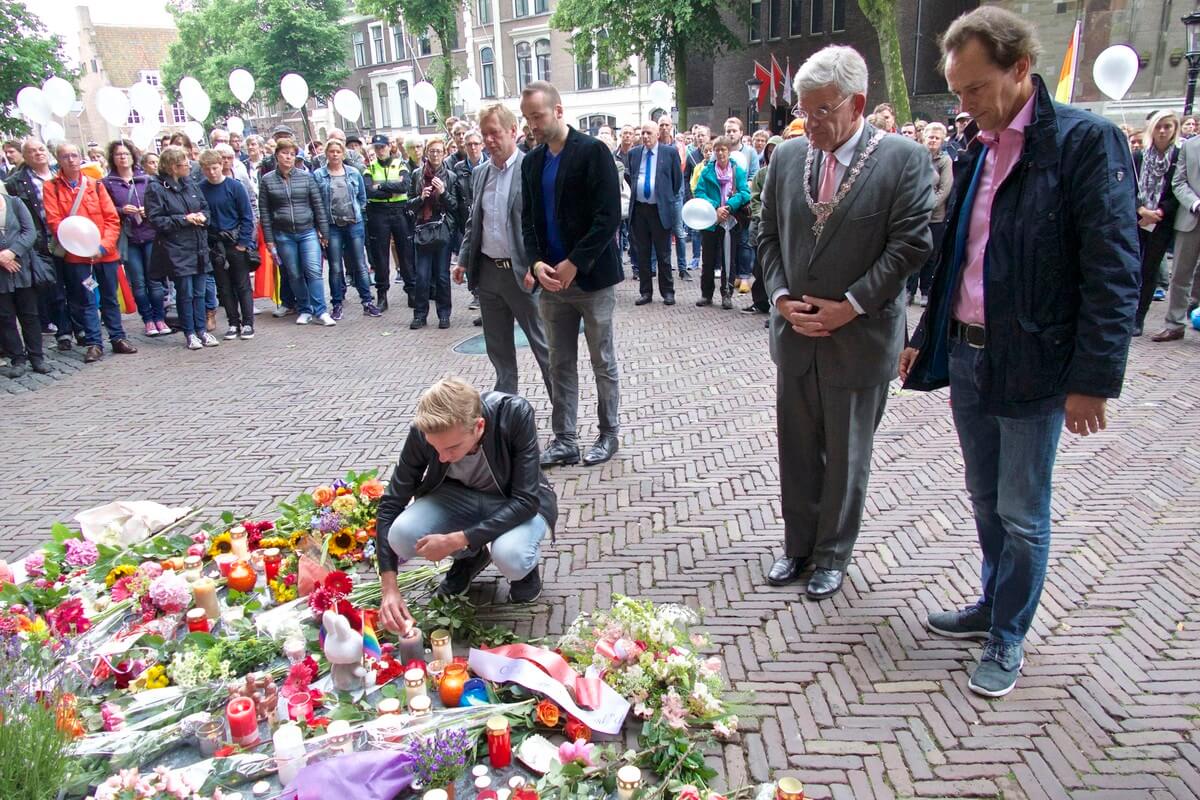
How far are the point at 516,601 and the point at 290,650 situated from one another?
0.92 metres

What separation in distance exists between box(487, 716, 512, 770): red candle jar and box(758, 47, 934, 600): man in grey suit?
150 cm

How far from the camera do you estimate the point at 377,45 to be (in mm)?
49500

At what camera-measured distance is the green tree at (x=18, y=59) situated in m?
27.1

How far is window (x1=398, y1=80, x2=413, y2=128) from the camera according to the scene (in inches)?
1906

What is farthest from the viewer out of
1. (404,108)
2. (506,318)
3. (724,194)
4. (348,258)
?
(404,108)

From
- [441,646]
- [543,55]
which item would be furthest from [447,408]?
[543,55]

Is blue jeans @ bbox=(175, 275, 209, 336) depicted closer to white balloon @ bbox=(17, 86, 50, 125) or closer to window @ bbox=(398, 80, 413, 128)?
white balloon @ bbox=(17, 86, 50, 125)

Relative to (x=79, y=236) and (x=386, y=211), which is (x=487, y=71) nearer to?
(x=386, y=211)

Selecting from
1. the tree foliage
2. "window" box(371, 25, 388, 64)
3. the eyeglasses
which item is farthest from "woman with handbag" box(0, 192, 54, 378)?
"window" box(371, 25, 388, 64)

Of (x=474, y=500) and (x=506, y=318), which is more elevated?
(x=506, y=318)

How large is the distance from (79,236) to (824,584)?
7198mm

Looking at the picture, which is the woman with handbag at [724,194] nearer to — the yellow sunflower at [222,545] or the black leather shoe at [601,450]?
the black leather shoe at [601,450]

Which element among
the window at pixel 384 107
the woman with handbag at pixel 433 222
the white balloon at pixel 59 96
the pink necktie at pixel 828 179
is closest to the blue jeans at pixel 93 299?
the woman with handbag at pixel 433 222

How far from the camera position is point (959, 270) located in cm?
271
